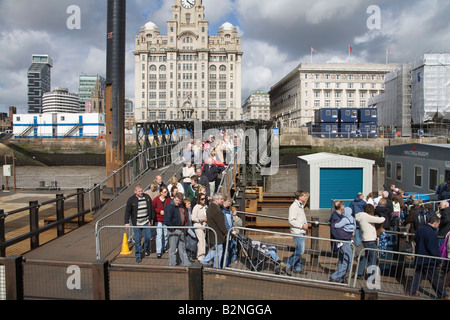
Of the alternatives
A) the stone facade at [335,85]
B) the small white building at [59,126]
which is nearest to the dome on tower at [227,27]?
the stone facade at [335,85]

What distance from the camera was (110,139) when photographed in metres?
13.1

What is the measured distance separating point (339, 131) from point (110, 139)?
46.5 meters

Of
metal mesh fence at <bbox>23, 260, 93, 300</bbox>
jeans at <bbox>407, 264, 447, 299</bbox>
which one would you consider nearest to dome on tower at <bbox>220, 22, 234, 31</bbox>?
jeans at <bbox>407, 264, 447, 299</bbox>

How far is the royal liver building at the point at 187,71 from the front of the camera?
10625 cm

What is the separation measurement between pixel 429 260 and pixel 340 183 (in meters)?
10.3

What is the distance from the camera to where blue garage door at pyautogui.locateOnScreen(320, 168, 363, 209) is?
16.0 m

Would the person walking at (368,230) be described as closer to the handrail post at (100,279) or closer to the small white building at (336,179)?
the handrail post at (100,279)

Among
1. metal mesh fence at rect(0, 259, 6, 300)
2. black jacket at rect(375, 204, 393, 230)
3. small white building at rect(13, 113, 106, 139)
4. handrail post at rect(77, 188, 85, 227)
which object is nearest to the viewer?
metal mesh fence at rect(0, 259, 6, 300)

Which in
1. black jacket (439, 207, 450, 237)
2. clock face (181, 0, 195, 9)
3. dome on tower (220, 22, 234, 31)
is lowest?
black jacket (439, 207, 450, 237)

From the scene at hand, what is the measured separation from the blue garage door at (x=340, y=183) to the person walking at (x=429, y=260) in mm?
9824

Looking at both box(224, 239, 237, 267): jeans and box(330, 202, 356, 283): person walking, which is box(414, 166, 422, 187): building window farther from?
box(224, 239, 237, 267): jeans

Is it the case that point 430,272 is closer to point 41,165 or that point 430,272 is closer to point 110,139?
point 110,139

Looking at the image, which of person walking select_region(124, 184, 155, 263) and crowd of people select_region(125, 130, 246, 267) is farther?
person walking select_region(124, 184, 155, 263)

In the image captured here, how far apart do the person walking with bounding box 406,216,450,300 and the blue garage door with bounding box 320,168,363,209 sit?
982 centimetres
